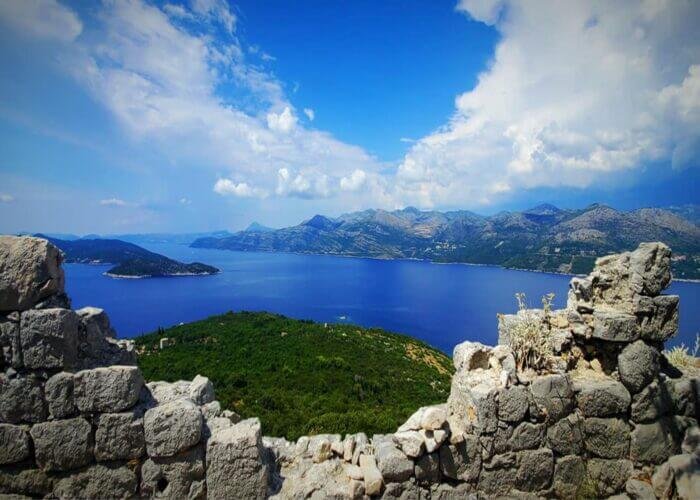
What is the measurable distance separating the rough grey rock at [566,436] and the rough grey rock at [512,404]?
59 cm

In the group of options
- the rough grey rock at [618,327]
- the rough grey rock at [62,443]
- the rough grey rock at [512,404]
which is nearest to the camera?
the rough grey rock at [62,443]

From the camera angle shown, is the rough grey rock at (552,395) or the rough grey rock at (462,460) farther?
the rough grey rock at (552,395)

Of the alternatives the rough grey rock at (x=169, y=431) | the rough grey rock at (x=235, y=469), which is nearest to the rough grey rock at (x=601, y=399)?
the rough grey rock at (x=235, y=469)

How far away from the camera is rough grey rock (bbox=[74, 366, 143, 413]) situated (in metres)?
4.57

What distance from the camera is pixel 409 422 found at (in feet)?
17.8

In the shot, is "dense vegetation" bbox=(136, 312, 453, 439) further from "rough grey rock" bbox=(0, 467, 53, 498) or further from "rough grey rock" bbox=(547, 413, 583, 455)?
"rough grey rock" bbox=(0, 467, 53, 498)

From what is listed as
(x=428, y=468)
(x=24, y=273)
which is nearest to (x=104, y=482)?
(x=24, y=273)

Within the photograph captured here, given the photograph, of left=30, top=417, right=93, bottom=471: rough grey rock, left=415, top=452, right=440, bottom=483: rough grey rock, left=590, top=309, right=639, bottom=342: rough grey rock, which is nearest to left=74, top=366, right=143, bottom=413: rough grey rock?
left=30, top=417, right=93, bottom=471: rough grey rock

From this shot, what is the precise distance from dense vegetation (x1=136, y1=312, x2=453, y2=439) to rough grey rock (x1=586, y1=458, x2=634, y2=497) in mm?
7857

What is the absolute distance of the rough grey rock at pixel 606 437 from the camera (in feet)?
18.4

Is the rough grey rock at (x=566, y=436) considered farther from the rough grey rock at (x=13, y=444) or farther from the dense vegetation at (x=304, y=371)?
the dense vegetation at (x=304, y=371)

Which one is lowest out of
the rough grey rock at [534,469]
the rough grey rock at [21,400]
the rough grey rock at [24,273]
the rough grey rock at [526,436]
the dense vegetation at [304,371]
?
the dense vegetation at [304,371]

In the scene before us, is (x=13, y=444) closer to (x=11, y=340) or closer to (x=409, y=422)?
(x=11, y=340)

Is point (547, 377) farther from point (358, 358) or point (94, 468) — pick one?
point (358, 358)
